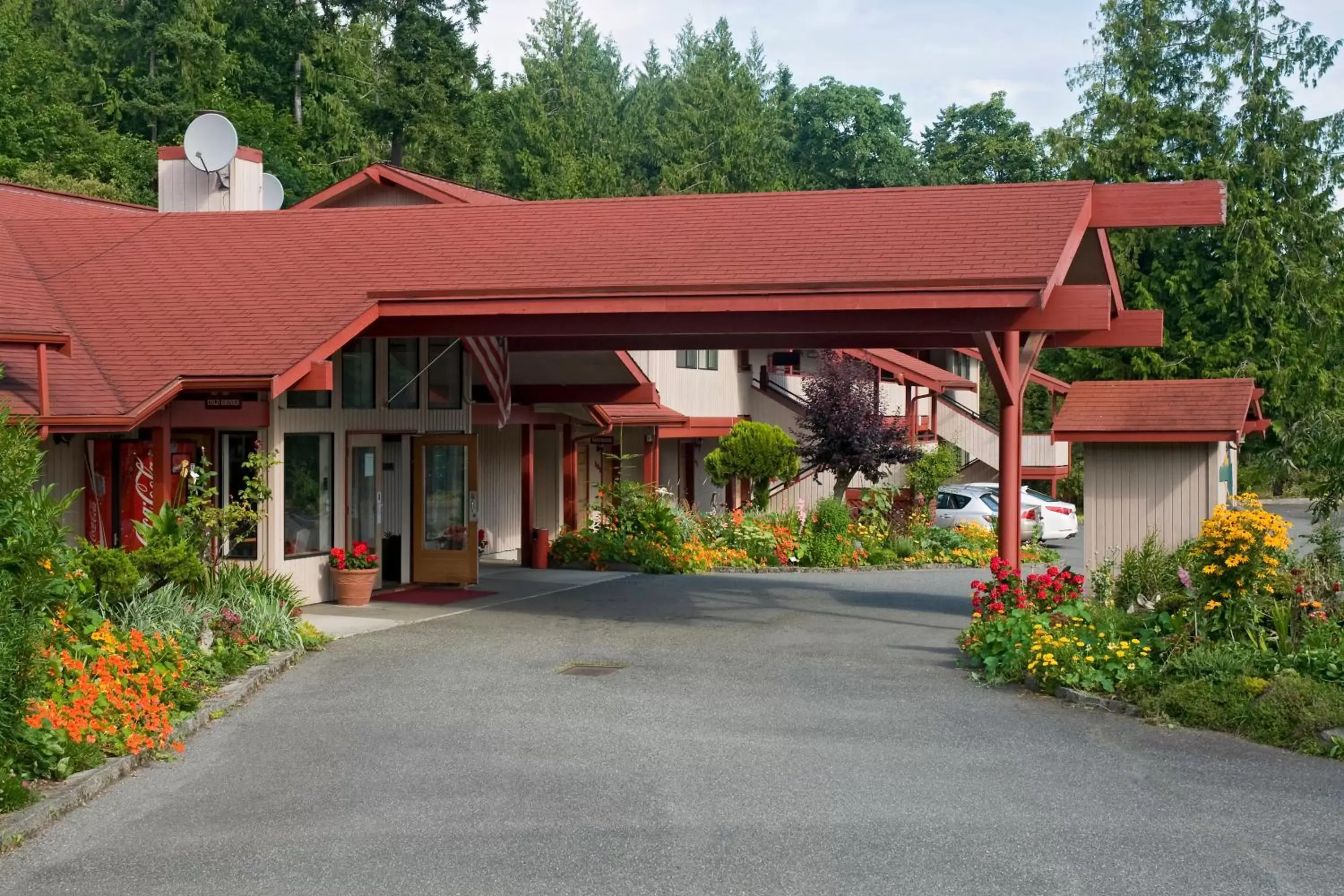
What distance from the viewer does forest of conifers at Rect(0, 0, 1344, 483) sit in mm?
47594

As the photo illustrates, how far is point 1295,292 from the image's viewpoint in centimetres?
4772

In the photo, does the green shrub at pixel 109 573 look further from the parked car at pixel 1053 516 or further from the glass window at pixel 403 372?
the parked car at pixel 1053 516

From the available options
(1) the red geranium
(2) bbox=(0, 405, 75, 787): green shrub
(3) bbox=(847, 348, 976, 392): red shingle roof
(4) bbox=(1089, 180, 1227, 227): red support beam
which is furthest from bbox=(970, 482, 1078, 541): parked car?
(2) bbox=(0, 405, 75, 787): green shrub

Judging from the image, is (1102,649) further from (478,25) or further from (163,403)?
(478,25)

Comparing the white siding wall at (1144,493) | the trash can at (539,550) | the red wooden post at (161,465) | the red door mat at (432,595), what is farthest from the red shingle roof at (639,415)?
the white siding wall at (1144,493)

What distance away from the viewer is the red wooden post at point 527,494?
85.9 ft

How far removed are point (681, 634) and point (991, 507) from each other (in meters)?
19.0

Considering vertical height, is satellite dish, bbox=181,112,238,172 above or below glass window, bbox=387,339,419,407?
above

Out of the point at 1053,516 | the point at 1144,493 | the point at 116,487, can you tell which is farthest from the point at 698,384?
the point at 116,487

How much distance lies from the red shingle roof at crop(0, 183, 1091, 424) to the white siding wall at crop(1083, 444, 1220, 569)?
10.8ft

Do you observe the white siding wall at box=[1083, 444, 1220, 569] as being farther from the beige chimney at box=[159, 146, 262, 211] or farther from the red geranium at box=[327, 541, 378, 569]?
the beige chimney at box=[159, 146, 262, 211]

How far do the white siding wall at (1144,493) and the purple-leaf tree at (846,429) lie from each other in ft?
41.6

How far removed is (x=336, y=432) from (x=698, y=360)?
16347 mm

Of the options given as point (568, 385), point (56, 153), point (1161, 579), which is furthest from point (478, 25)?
point (1161, 579)
